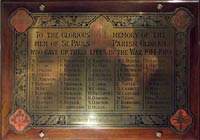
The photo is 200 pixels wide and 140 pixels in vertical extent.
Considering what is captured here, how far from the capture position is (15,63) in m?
1.00

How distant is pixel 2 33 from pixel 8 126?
374 millimetres

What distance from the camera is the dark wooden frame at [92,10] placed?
979 mm

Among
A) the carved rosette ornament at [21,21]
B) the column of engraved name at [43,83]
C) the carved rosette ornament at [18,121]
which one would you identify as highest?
the carved rosette ornament at [21,21]

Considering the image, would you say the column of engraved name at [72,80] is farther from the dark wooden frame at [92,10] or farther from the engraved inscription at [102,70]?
the dark wooden frame at [92,10]

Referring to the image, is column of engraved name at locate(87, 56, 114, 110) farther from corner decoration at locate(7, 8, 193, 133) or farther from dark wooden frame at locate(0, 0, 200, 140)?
dark wooden frame at locate(0, 0, 200, 140)

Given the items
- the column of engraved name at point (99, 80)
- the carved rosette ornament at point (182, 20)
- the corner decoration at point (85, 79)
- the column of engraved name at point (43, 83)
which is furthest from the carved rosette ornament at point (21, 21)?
the carved rosette ornament at point (182, 20)

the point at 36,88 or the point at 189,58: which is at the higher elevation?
the point at 189,58

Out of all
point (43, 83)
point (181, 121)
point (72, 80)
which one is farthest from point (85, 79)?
point (181, 121)

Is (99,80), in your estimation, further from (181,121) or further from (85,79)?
(181,121)

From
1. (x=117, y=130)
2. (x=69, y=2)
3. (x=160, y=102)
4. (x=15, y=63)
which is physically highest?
(x=69, y=2)

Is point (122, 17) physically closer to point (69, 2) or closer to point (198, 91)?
point (69, 2)

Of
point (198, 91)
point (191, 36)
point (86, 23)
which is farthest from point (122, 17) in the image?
point (198, 91)

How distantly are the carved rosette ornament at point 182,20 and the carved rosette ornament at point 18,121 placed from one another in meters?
0.71

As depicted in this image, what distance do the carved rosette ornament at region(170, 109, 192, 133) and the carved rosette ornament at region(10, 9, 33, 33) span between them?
70 cm
